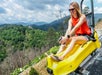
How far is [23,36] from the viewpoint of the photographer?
11050cm

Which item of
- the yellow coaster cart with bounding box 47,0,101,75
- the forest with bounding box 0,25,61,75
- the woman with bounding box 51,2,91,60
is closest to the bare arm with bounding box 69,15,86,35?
the woman with bounding box 51,2,91,60

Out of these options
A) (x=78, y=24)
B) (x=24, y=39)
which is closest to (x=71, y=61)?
(x=78, y=24)

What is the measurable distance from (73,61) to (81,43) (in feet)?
2.78

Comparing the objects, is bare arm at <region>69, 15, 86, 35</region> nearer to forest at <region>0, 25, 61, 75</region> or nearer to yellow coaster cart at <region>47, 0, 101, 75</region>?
yellow coaster cart at <region>47, 0, 101, 75</region>

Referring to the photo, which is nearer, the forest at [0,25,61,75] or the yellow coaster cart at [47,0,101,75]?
the yellow coaster cart at [47,0,101,75]

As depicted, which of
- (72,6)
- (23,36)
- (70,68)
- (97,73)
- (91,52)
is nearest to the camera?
(70,68)

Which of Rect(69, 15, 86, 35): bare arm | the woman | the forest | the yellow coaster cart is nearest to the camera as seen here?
the yellow coaster cart

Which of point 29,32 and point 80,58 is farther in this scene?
point 29,32

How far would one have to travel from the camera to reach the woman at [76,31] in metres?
7.08

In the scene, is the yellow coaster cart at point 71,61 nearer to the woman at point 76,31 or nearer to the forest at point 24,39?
the woman at point 76,31

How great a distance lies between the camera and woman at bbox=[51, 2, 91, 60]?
7.08 metres

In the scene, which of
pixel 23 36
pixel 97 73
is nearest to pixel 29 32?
pixel 23 36

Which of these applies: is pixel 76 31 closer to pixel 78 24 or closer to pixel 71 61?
pixel 78 24

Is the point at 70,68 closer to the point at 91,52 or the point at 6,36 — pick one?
the point at 91,52
